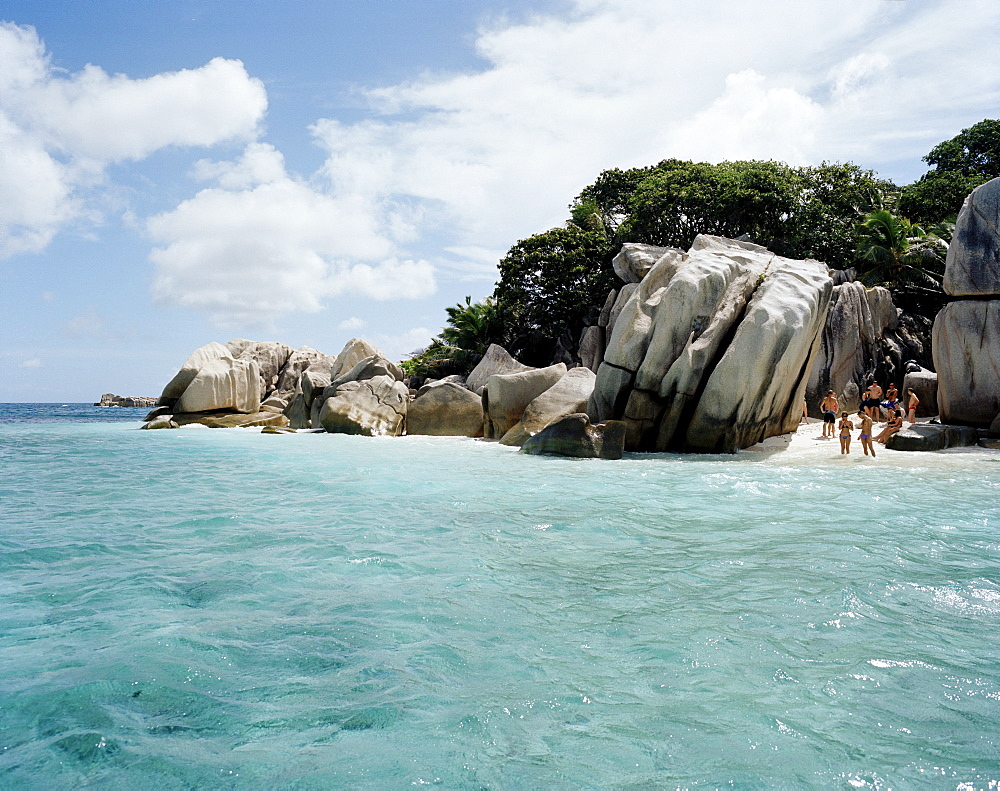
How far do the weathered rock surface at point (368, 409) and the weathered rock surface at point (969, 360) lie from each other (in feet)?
50.8

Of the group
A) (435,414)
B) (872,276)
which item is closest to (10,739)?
(435,414)

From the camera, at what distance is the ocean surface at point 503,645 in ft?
9.16

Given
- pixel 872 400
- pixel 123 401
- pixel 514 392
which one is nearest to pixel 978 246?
pixel 872 400

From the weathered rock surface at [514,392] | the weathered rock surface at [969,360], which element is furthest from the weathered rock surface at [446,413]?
the weathered rock surface at [969,360]

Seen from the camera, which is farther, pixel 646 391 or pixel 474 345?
pixel 474 345

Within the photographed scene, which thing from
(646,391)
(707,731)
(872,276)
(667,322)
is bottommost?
(707,731)

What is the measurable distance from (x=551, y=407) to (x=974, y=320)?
979cm

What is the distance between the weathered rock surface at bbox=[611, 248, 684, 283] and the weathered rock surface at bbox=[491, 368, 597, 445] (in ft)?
28.3

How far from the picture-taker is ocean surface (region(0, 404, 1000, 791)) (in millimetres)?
2791

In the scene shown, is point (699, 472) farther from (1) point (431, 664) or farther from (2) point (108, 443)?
(2) point (108, 443)

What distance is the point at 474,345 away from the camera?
114 ft

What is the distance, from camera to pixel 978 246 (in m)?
15.2

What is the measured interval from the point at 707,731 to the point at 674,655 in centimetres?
80

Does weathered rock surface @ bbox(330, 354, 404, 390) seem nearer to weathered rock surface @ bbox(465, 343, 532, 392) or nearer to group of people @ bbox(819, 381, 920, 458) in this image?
weathered rock surface @ bbox(465, 343, 532, 392)
